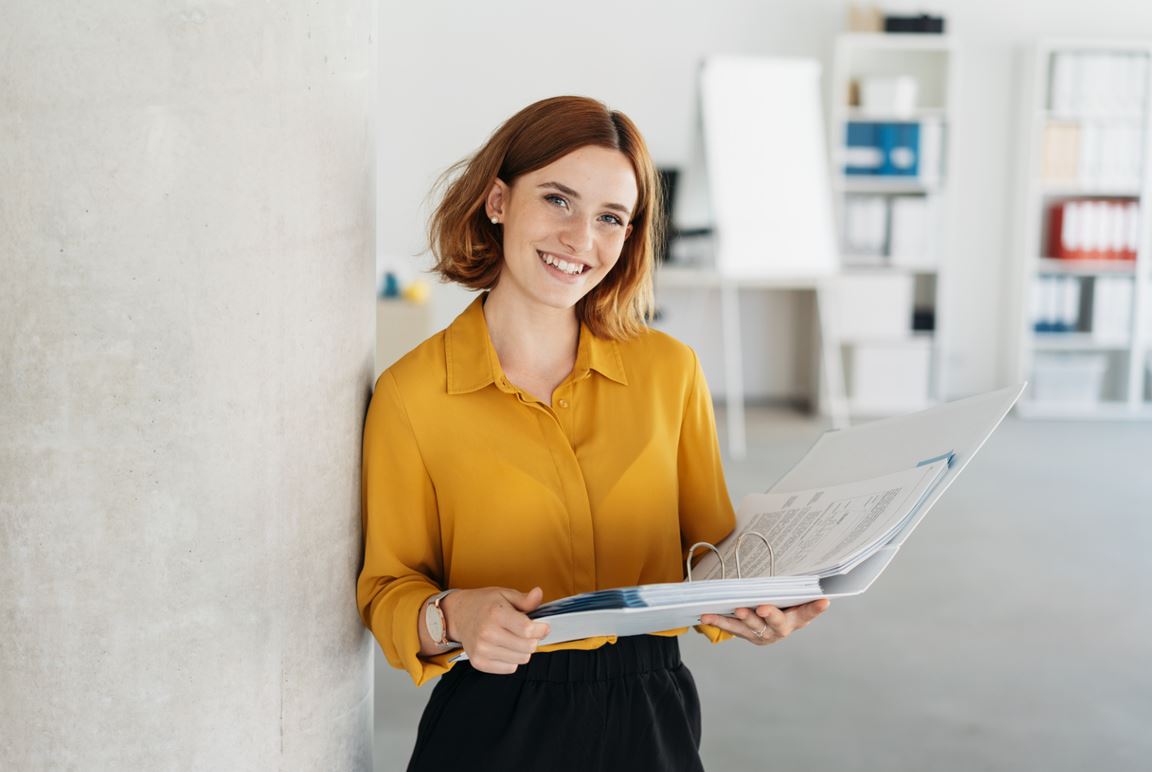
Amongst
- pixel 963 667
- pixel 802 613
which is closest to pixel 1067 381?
pixel 963 667

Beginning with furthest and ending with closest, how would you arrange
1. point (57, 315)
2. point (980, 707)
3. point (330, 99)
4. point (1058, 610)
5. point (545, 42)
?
point (545, 42) → point (1058, 610) → point (980, 707) → point (330, 99) → point (57, 315)

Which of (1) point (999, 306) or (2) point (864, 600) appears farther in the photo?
(1) point (999, 306)

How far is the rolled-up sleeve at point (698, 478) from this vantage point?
1.42 m

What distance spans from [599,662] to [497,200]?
524 millimetres

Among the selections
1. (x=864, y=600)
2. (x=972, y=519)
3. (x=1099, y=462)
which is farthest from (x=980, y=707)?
(x=1099, y=462)

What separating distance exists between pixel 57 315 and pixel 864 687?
2.41 m

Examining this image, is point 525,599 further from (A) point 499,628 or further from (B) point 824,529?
(B) point 824,529

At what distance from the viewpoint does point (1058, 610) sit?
3.53 m

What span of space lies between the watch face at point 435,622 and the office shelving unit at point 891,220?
5751 mm

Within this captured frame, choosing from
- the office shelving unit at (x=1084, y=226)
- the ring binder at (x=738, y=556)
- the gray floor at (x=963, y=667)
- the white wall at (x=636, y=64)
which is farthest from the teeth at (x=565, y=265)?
the office shelving unit at (x=1084, y=226)

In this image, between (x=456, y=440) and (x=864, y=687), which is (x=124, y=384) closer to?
(x=456, y=440)

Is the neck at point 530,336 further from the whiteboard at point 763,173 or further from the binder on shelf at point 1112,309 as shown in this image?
the binder on shelf at point 1112,309

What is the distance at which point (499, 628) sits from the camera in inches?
42.8

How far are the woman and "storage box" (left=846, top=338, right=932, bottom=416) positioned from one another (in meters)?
5.51
